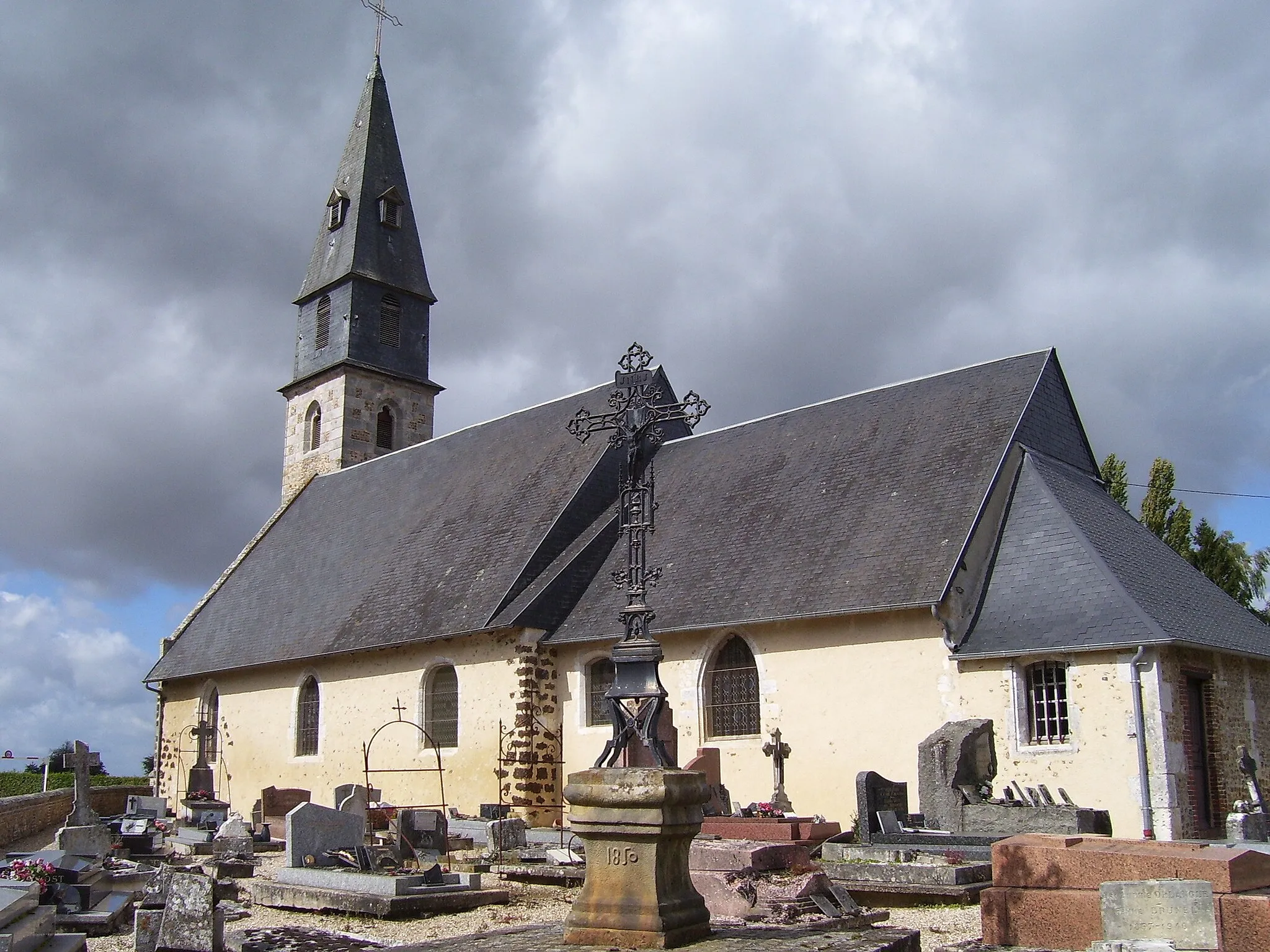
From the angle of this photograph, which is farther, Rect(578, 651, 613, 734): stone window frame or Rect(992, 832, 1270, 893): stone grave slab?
Rect(578, 651, 613, 734): stone window frame

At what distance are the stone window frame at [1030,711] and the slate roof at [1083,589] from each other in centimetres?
28

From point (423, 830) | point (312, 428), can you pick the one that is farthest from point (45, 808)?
point (312, 428)

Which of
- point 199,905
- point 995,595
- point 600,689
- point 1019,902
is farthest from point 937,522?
point 199,905

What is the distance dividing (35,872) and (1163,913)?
8.33 metres

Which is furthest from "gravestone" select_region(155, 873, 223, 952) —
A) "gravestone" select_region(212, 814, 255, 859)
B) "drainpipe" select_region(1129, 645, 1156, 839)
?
"drainpipe" select_region(1129, 645, 1156, 839)

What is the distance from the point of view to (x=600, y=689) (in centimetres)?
1792

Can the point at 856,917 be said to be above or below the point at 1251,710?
below

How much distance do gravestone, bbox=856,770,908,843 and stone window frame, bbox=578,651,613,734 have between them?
20.4 ft

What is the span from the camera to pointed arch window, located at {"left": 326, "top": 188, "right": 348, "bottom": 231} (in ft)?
98.4

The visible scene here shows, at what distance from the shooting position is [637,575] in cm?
798

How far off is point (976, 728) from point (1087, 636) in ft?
5.44

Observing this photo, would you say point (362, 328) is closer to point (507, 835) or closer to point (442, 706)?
point (442, 706)

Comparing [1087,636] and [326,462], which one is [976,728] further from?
[326,462]

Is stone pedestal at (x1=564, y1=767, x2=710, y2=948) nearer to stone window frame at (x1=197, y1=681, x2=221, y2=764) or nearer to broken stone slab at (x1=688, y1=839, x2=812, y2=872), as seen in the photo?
broken stone slab at (x1=688, y1=839, x2=812, y2=872)
